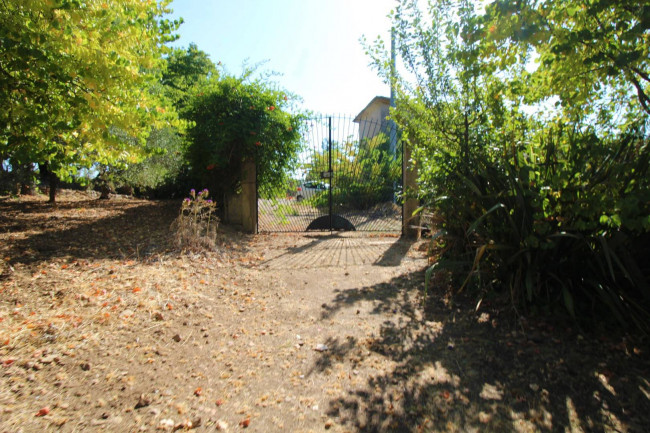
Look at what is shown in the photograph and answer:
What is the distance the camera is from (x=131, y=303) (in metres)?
3.40

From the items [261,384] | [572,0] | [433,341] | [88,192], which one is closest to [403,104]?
[572,0]

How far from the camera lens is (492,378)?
7.83ft

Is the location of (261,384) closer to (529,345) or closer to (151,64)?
(529,345)

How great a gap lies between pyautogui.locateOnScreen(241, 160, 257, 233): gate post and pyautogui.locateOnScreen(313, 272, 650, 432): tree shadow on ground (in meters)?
4.90

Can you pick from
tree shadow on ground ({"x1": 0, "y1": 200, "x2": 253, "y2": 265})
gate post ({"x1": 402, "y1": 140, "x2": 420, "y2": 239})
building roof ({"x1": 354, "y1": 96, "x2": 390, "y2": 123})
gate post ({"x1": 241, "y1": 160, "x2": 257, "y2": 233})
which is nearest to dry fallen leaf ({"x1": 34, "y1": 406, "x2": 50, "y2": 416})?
tree shadow on ground ({"x1": 0, "y1": 200, "x2": 253, "y2": 265})

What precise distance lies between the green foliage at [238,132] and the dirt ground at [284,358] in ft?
10.5

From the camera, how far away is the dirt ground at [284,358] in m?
2.03

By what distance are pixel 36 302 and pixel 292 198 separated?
18.3 feet

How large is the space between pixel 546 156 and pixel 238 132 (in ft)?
17.0

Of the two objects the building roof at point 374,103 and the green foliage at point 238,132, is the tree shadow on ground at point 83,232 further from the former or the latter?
the building roof at point 374,103

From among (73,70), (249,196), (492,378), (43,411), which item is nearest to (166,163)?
(249,196)

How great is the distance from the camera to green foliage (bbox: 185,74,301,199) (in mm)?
7060

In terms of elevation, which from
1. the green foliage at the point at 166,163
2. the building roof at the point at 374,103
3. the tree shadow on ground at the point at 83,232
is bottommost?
the tree shadow on ground at the point at 83,232

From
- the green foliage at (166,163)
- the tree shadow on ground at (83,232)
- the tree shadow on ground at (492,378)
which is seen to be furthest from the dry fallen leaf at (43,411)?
the green foliage at (166,163)
